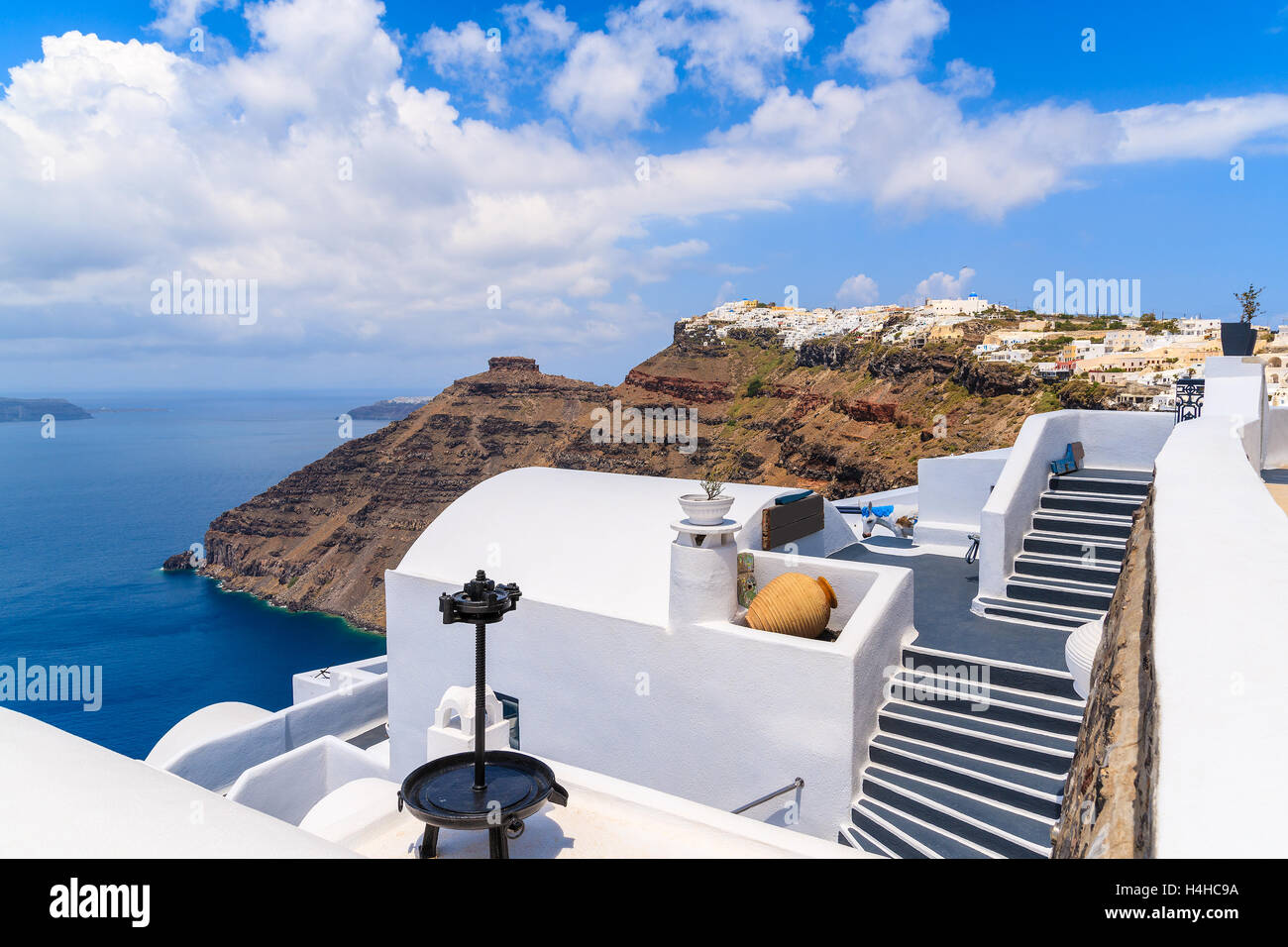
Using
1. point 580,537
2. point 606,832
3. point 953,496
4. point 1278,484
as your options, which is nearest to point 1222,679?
point 606,832

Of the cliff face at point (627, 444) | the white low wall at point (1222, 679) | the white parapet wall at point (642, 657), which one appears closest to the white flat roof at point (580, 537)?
the white parapet wall at point (642, 657)

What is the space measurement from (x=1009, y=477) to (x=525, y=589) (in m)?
5.74

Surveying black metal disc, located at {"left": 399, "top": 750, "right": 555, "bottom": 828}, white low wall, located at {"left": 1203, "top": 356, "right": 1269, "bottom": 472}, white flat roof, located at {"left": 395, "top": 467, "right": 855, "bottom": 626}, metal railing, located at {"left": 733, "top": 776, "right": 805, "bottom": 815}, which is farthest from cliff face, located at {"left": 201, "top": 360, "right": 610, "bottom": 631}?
black metal disc, located at {"left": 399, "top": 750, "right": 555, "bottom": 828}

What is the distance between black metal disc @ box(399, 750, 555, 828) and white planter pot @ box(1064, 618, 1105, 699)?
3837 mm

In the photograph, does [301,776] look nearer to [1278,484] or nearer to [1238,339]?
[1278,484]

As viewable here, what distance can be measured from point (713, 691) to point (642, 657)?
819 mm

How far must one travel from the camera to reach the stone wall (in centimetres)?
184

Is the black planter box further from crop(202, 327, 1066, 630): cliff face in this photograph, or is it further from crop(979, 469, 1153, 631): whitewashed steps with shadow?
crop(202, 327, 1066, 630): cliff face

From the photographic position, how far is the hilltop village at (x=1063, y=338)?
37844 millimetres

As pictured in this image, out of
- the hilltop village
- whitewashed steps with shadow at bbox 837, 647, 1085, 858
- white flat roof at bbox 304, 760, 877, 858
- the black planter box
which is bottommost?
whitewashed steps with shadow at bbox 837, 647, 1085, 858

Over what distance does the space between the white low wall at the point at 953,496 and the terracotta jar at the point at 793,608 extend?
5144mm

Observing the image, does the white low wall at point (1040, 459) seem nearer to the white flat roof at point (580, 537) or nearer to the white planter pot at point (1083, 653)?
the white flat roof at point (580, 537)
